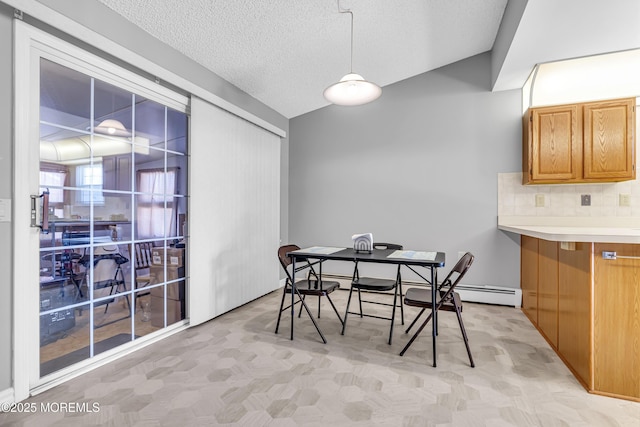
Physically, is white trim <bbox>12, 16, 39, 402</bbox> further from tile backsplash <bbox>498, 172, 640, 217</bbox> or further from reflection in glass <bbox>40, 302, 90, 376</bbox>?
tile backsplash <bbox>498, 172, 640, 217</bbox>

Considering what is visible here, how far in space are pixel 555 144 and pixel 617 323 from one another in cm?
231

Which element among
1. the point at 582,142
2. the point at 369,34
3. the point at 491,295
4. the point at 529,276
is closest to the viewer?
the point at 369,34

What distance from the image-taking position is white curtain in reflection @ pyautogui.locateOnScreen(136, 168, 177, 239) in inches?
109

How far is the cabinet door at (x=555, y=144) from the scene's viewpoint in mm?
3459

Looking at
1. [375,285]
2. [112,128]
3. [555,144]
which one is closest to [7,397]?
[112,128]

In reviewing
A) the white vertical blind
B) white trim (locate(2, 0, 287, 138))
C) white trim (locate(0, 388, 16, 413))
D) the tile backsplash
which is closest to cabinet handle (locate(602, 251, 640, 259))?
the tile backsplash

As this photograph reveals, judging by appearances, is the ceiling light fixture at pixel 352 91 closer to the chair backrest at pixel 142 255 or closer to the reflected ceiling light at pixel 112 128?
the reflected ceiling light at pixel 112 128

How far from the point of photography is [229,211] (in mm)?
3613

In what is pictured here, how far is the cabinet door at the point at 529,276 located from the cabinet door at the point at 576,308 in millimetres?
777

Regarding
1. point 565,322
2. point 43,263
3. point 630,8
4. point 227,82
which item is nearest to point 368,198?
point 227,82

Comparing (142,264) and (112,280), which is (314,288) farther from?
(112,280)

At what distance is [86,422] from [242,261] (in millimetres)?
2241

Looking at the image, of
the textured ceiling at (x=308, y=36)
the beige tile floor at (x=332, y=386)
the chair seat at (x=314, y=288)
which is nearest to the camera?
the beige tile floor at (x=332, y=386)

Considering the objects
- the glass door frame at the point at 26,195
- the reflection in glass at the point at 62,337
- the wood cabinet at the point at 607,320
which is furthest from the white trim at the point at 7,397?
the wood cabinet at the point at 607,320
